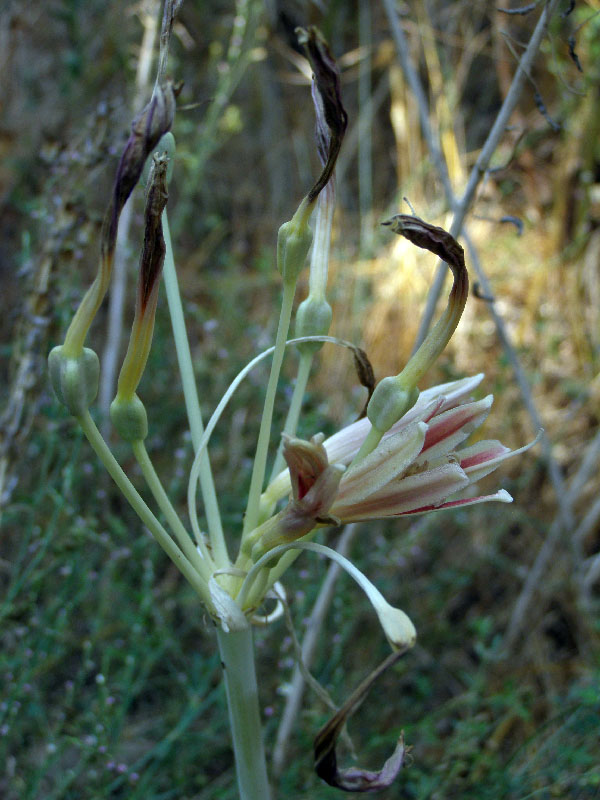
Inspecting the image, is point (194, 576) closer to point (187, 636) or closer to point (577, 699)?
point (577, 699)

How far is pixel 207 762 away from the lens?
137 centimetres

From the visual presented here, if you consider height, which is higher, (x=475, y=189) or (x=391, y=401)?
(x=475, y=189)

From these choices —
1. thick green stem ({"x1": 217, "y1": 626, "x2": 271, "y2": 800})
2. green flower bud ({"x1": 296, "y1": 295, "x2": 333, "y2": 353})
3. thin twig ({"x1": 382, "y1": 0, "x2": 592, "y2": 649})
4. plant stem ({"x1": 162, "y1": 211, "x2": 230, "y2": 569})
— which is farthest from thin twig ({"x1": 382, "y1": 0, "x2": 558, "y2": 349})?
thick green stem ({"x1": 217, "y1": 626, "x2": 271, "y2": 800})

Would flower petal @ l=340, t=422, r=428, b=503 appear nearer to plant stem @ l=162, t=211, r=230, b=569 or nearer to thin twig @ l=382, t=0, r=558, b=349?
plant stem @ l=162, t=211, r=230, b=569

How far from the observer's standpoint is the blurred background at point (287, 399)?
1150 mm

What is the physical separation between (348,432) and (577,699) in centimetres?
82

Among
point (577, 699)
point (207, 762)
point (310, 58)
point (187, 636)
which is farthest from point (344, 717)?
point (187, 636)

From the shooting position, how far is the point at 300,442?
515 mm

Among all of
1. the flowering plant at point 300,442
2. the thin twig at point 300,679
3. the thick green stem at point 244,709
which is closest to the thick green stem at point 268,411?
the flowering plant at point 300,442

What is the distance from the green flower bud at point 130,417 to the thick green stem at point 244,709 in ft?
0.66

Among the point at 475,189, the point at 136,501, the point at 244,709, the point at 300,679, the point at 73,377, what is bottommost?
the point at 300,679

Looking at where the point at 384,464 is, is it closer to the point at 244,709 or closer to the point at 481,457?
the point at 481,457

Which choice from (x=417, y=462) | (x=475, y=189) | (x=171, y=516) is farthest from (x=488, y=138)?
(x=171, y=516)

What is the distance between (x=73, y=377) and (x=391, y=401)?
9.7 inches
